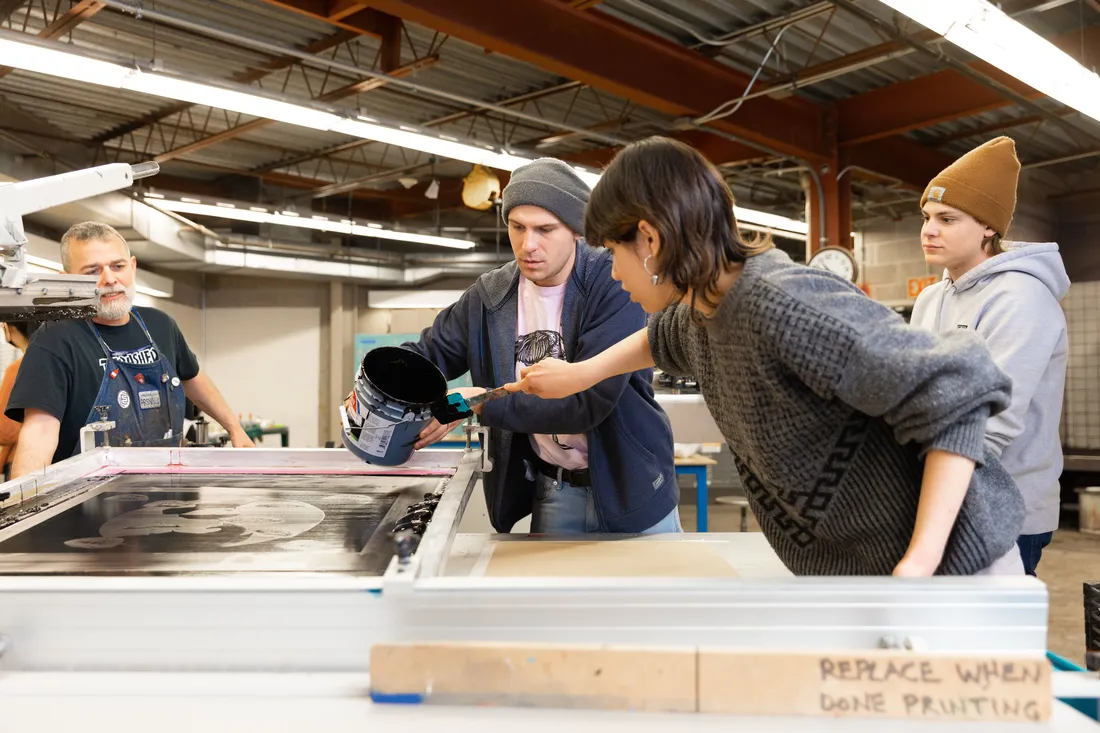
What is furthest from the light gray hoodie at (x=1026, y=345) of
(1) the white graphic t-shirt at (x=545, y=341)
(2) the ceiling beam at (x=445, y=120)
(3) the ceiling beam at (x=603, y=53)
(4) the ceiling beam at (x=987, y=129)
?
(4) the ceiling beam at (x=987, y=129)

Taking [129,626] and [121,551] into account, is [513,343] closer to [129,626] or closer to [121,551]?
[121,551]

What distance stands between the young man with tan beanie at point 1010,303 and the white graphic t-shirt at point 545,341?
2.81 feet

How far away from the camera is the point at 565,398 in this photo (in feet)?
4.86

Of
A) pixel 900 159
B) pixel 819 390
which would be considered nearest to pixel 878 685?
pixel 819 390

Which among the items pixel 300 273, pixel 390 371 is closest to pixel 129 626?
pixel 390 371

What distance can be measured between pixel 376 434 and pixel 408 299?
9212 millimetres

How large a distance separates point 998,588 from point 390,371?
1072 mm

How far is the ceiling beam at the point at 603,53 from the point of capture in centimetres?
404

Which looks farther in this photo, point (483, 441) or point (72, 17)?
point (72, 17)

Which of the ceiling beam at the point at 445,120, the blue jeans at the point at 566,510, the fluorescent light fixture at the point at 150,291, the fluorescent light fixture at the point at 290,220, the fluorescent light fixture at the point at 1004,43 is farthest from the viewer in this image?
the fluorescent light fixture at the point at 150,291

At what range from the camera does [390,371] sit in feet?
5.15

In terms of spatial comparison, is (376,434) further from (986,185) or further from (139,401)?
(986,185)

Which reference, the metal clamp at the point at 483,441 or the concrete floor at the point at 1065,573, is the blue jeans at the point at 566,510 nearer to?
the metal clamp at the point at 483,441

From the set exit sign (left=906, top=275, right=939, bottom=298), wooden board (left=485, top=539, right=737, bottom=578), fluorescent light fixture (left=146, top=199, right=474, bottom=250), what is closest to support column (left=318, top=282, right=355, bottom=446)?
fluorescent light fixture (left=146, top=199, right=474, bottom=250)
